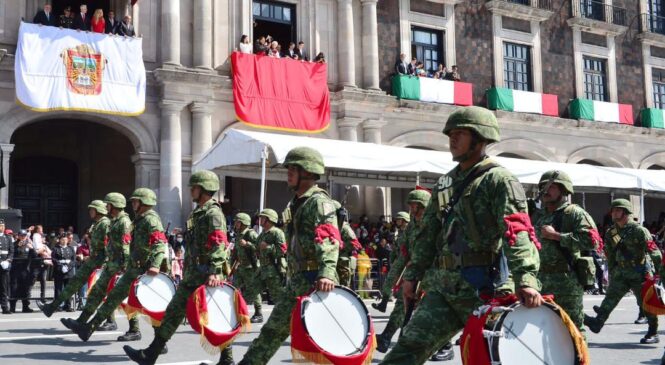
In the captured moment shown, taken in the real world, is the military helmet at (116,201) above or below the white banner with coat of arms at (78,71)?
below

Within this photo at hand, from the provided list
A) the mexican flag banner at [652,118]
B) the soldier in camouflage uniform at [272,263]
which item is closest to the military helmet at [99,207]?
the soldier in camouflage uniform at [272,263]

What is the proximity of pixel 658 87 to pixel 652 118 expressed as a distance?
2003 mm

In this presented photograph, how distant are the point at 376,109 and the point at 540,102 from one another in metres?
6.72

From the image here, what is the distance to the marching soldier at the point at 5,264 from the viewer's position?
15.1m

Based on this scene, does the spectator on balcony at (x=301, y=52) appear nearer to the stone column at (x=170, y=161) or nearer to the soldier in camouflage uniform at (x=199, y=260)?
the stone column at (x=170, y=161)

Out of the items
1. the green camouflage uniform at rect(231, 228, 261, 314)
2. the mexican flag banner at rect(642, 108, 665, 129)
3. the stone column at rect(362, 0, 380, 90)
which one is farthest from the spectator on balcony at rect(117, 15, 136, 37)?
the mexican flag banner at rect(642, 108, 665, 129)

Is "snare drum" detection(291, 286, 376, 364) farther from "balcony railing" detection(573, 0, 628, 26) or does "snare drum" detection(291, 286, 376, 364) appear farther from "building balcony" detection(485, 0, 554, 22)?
"balcony railing" detection(573, 0, 628, 26)

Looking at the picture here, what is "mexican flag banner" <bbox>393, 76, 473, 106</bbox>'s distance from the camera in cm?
2536

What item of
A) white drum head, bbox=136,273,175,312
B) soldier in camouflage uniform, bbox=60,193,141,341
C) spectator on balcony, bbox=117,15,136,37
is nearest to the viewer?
white drum head, bbox=136,273,175,312

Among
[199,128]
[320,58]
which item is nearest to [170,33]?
[199,128]

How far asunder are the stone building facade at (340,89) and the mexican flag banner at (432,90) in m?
0.35

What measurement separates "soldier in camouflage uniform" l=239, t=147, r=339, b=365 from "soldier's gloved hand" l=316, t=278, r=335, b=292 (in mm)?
46

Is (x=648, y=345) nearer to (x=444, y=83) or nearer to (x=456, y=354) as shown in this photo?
(x=456, y=354)

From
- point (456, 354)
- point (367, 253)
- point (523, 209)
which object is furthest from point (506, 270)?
point (367, 253)
